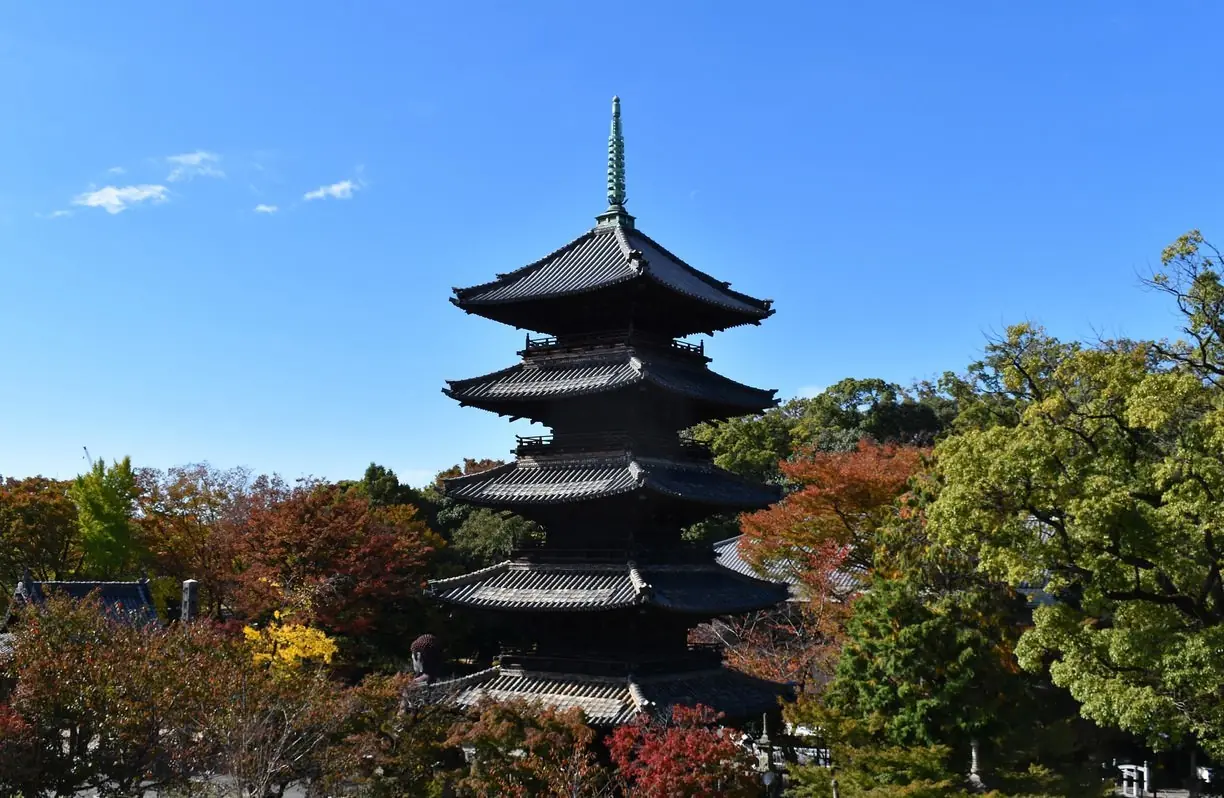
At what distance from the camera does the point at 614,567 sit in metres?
19.0

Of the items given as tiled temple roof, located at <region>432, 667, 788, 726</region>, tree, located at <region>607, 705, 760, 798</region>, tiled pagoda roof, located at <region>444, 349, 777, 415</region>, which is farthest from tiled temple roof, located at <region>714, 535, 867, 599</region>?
tree, located at <region>607, 705, 760, 798</region>

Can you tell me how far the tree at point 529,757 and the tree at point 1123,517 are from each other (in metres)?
8.08

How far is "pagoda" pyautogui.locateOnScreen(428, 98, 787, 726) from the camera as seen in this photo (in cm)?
1866

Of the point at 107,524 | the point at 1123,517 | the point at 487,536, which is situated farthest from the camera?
the point at 107,524

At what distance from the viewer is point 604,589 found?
18.5 meters

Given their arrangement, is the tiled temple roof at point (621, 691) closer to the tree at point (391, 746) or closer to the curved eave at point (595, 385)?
the tree at point (391, 746)

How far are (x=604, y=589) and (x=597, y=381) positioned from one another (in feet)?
14.2

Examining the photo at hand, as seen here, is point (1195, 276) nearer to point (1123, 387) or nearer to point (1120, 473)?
point (1123, 387)

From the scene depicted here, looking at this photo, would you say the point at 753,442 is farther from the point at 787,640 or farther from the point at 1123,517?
the point at 1123,517

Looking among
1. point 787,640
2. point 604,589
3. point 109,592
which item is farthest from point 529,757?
point 109,592

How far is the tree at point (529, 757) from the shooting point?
15.3m

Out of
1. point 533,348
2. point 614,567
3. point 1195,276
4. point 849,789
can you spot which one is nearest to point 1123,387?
point 1195,276

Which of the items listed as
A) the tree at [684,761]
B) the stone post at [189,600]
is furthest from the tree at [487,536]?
the tree at [684,761]

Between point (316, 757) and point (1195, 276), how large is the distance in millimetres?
19068
